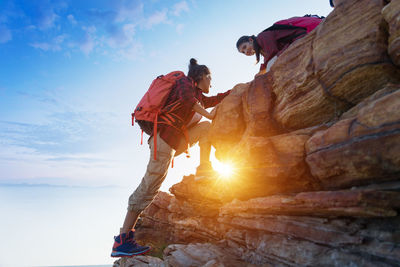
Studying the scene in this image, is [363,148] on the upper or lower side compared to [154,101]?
lower

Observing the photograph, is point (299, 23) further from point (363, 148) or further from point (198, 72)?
point (363, 148)

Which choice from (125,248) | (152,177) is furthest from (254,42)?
(125,248)

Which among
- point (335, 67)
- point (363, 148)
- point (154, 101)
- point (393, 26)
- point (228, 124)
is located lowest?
point (363, 148)

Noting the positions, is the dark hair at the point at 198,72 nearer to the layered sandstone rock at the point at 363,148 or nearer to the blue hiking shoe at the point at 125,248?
the layered sandstone rock at the point at 363,148

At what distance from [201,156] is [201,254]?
4.02 m

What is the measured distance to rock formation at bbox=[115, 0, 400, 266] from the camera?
4.86m

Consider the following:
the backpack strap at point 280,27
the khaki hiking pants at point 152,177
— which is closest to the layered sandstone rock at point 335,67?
the backpack strap at point 280,27

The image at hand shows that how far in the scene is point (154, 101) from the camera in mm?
8094

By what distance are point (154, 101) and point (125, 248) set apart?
496 centimetres

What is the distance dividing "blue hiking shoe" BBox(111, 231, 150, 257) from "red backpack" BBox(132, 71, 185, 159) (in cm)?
294

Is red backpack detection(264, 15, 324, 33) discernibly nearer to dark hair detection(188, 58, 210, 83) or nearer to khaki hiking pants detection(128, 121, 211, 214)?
dark hair detection(188, 58, 210, 83)

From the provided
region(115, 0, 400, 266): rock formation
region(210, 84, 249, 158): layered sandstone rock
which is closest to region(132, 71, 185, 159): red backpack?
region(210, 84, 249, 158): layered sandstone rock

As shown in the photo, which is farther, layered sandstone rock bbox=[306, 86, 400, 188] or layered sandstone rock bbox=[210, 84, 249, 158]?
layered sandstone rock bbox=[210, 84, 249, 158]

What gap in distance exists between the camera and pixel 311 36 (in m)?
7.72
